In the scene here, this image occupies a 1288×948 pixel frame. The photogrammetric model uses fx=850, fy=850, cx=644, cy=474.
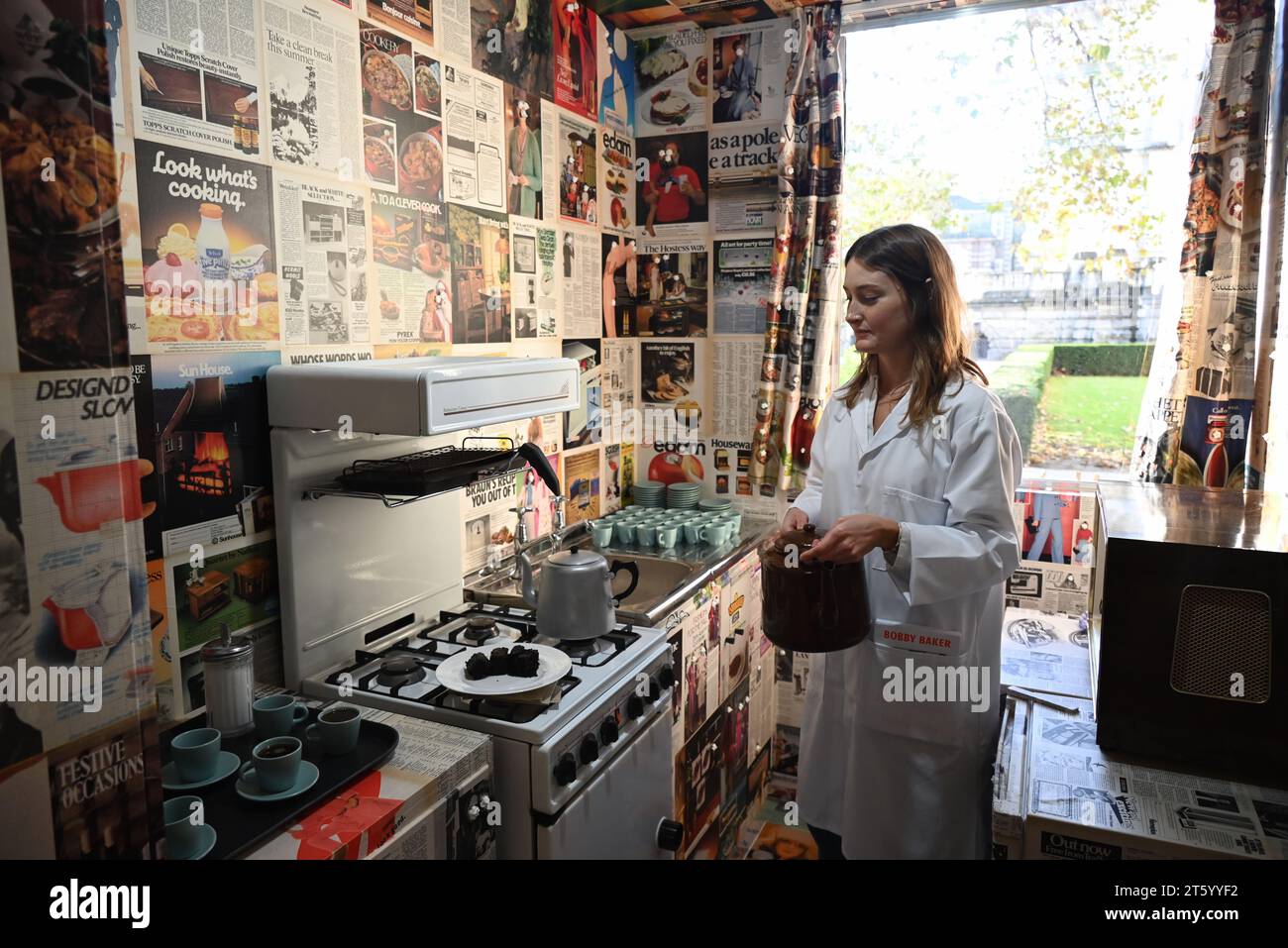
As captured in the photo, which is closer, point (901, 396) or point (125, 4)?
point (125, 4)

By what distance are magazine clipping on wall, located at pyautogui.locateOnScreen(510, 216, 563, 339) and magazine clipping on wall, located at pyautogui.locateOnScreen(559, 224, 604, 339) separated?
6 cm

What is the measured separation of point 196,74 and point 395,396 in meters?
0.68

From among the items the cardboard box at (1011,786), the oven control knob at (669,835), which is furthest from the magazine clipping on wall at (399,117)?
the cardboard box at (1011,786)

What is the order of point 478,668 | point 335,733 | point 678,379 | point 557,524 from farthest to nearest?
point 678,379 < point 557,524 < point 478,668 < point 335,733

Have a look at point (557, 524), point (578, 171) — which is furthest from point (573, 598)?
point (578, 171)

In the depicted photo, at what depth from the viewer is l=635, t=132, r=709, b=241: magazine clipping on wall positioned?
3170 mm

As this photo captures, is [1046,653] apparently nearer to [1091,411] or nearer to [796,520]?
[796,520]

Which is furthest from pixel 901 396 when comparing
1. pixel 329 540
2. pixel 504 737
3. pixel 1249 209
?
pixel 1249 209

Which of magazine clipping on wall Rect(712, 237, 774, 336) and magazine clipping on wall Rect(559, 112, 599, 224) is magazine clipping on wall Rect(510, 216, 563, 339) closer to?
magazine clipping on wall Rect(559, 112, 599, 224)

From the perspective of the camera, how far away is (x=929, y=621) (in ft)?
5.80

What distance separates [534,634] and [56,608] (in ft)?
4.26

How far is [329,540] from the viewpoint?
182 cm

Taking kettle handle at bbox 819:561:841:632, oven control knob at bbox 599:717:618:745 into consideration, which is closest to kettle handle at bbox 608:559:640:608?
oven control knob at bbox 599:717:618:745
